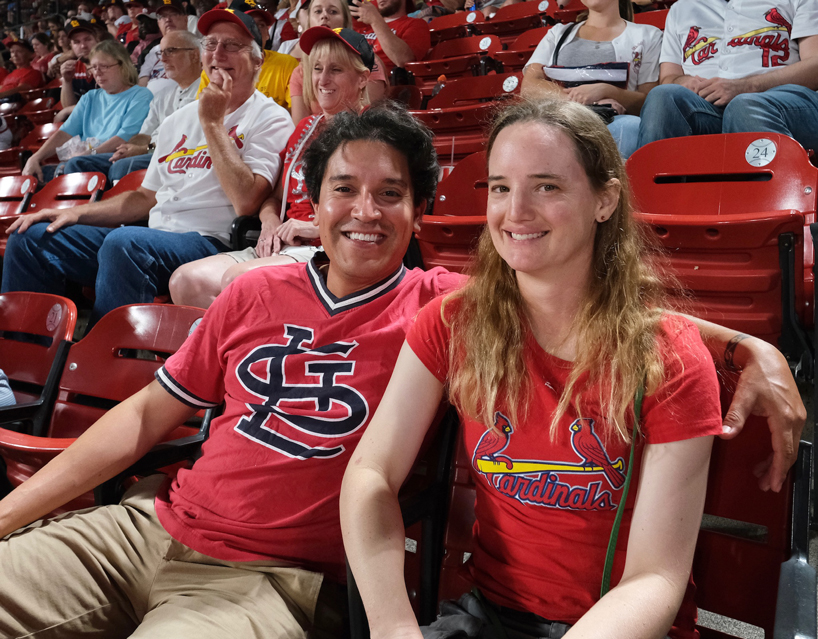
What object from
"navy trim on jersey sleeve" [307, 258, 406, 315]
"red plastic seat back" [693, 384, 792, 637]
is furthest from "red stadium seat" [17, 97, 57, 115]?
"red plastic seat back" [693, 384, 792, 637]

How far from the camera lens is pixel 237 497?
123cm

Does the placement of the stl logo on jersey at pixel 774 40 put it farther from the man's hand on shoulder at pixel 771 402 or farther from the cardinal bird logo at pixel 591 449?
the cardinal bird logo at pixel 591 449

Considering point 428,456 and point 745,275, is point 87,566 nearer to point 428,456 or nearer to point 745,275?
point 428,456

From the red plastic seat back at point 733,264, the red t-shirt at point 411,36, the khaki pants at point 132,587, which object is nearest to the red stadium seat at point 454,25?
the red t-shirt at point 411,36

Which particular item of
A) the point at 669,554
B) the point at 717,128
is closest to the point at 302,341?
the point at 669,554

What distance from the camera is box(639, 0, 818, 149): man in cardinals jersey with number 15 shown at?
2.17 meters

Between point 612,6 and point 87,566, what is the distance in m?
3.00

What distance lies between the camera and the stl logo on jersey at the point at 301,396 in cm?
120

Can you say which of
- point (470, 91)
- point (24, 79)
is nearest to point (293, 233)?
point (470, 91)

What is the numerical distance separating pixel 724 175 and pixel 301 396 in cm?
159

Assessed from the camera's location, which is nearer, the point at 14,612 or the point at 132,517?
the point at 14,612

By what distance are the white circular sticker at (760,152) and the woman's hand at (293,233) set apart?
4.72ft

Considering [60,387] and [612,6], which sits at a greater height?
[612,6]

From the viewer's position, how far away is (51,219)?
3020 mm
